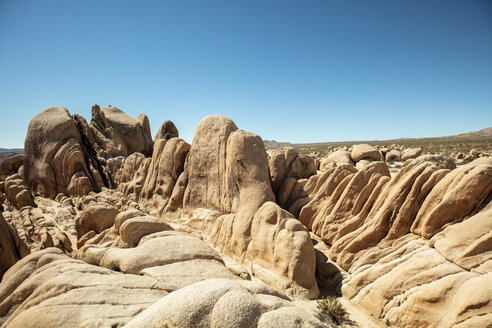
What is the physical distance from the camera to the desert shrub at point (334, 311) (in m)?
7.58

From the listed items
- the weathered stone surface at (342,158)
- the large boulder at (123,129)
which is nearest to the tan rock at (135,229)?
the weathered stone surface at (342,158)

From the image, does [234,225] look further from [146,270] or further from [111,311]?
[111,311]

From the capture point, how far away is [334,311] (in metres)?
7.75

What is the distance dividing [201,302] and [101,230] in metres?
11.7

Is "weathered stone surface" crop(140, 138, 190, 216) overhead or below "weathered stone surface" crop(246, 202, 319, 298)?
overhead

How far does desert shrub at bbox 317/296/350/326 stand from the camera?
7582 mm

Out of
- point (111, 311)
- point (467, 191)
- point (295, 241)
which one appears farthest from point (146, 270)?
point (467, 191)

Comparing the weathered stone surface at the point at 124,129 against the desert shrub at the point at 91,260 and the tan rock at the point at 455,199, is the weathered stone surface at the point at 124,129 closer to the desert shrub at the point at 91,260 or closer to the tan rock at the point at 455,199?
the desert shrub at the point at 91,260

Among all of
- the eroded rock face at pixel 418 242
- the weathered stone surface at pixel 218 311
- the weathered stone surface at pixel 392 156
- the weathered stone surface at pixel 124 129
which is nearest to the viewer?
the weathered stone surface at pixel 218 311

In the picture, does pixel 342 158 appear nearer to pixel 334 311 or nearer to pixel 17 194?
pixel 334 311

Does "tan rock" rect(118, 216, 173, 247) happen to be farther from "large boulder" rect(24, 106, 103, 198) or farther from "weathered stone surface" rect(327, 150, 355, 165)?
"weathered stone surface" rect(327, 150, 355, 165)

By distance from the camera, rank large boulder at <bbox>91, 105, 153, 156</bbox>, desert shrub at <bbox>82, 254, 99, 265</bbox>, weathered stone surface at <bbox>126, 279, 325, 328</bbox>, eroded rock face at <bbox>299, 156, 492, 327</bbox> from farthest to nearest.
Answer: large boulder at <bbox>91, 105, 153, 156</bbox>, desert shrub at <bbox>82, 254, 99, 265</bbox>, eroded rock face at <bbox>299, 156, 492, 327</bbox>, weathered stone surface at <bbox>126, 279, 325, 328</bbox>

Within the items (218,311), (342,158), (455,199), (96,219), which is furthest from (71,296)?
(342,158)

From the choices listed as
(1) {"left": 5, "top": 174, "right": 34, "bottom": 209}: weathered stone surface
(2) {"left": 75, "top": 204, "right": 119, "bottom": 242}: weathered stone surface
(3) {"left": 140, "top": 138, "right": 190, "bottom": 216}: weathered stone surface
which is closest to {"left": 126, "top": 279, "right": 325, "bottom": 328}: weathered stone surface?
(2) {"left": 75, "top": 204, "right": 119, "bottom": 242}: weathered stone surface
